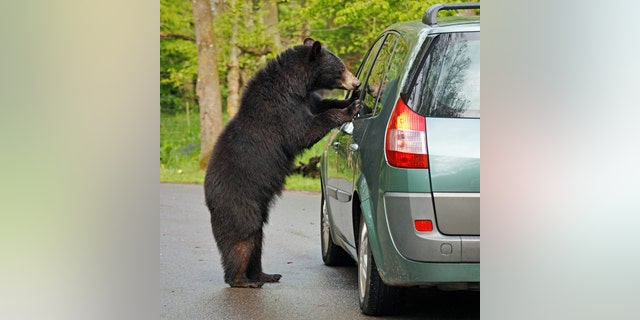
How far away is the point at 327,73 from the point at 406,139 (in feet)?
9.01

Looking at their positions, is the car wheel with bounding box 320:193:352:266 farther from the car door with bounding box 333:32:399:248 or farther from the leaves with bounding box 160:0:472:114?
the leaves with bounding box 160:0:472:114

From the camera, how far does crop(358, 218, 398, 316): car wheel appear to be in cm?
666

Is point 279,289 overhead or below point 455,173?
below

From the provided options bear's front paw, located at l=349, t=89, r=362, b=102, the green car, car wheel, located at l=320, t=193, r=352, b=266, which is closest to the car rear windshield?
the green car

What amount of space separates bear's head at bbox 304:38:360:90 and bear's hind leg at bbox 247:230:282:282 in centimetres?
138

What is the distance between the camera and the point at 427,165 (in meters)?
5.94

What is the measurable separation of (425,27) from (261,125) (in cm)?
220

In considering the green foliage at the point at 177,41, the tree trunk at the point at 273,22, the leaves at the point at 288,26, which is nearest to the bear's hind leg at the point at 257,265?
the leaves at the point at 288,26

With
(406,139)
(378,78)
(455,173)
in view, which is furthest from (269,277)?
(455,173)

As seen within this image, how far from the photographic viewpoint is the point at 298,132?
27.0 ft

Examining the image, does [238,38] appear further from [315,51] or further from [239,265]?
[239,265]

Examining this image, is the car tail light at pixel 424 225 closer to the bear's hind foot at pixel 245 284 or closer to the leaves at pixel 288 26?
the bear's hind foot at pixel 245 284

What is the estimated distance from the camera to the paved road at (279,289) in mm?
7430
